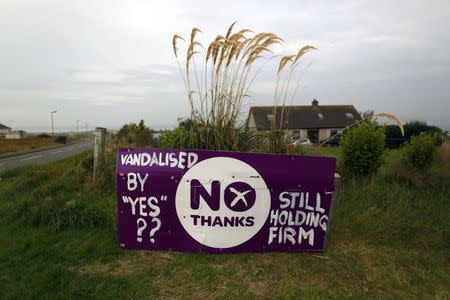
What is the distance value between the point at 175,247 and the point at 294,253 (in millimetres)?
1189

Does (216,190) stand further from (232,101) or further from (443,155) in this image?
(443,155)

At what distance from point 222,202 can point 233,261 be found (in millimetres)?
556

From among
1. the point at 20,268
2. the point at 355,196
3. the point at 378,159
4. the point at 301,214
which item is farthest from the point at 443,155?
the point at 20,268

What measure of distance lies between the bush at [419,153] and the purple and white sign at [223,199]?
3404mm

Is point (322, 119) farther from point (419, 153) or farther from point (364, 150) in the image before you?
point (364, 150)

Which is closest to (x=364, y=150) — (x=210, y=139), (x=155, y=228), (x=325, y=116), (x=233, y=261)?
(x=210, y=139)

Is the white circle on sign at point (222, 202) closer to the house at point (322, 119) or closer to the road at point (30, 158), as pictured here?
the road at point (30, 158)

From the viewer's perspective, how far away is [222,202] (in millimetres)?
2859

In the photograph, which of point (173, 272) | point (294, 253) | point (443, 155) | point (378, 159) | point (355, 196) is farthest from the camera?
point (443, 155)

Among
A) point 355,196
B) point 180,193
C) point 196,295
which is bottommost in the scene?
point 196,295

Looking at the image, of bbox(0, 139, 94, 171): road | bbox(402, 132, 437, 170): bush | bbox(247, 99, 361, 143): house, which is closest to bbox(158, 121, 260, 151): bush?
bbox(402, 132, 437, 170): bush

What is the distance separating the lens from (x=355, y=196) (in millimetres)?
3996

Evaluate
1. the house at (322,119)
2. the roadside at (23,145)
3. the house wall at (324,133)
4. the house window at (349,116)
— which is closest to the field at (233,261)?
the roadside at (23,145)

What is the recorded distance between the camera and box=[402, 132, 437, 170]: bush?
524cm
